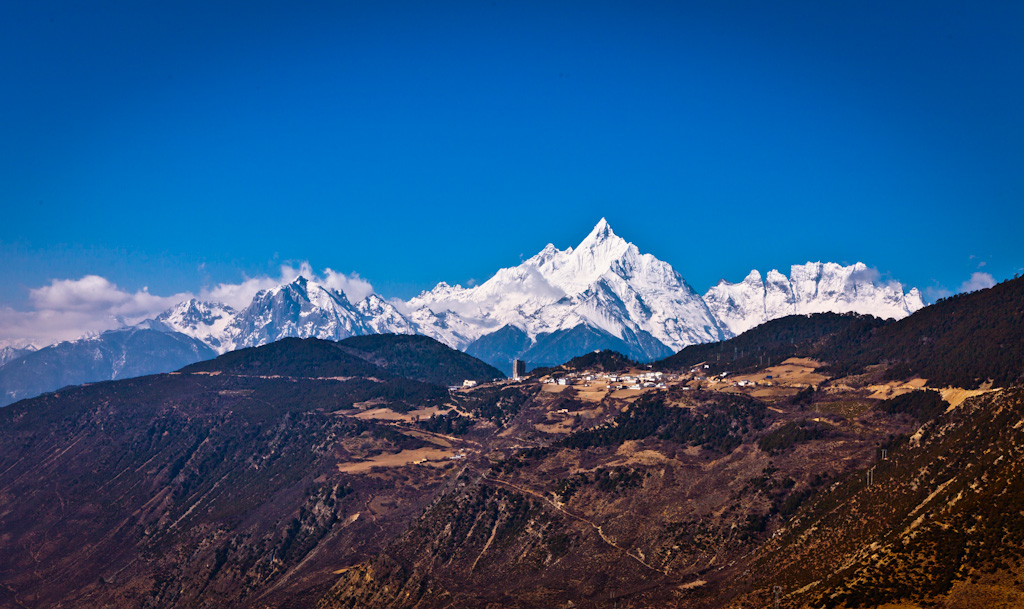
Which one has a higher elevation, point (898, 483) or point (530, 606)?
point (898, 483)

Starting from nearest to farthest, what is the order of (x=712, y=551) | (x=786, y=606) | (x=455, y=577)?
(x=786, y=606) → (x=712, y=551) → (x=455, y=577)

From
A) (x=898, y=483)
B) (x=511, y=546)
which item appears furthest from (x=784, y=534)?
(x=511, y=546)

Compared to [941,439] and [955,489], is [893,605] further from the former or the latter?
[941,439]

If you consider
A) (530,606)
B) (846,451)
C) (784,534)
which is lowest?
(530,606)

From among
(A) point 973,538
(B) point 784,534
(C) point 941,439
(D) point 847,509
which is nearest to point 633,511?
(B) point 784,534

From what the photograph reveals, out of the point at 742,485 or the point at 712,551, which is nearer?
the point at 712,551

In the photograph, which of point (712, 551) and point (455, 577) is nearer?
point (712, 551)

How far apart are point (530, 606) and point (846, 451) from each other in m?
87.3

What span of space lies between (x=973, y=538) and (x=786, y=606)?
1089 inches

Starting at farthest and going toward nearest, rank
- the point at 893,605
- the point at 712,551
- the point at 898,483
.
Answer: the point at 712,551 → the point at 898,483 → the point at 893,605

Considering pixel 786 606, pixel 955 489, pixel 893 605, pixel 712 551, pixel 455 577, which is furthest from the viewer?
pixel 455 577

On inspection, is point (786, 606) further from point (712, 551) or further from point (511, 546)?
point (511, 546)

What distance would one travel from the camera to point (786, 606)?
122m

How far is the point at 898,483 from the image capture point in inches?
6107
